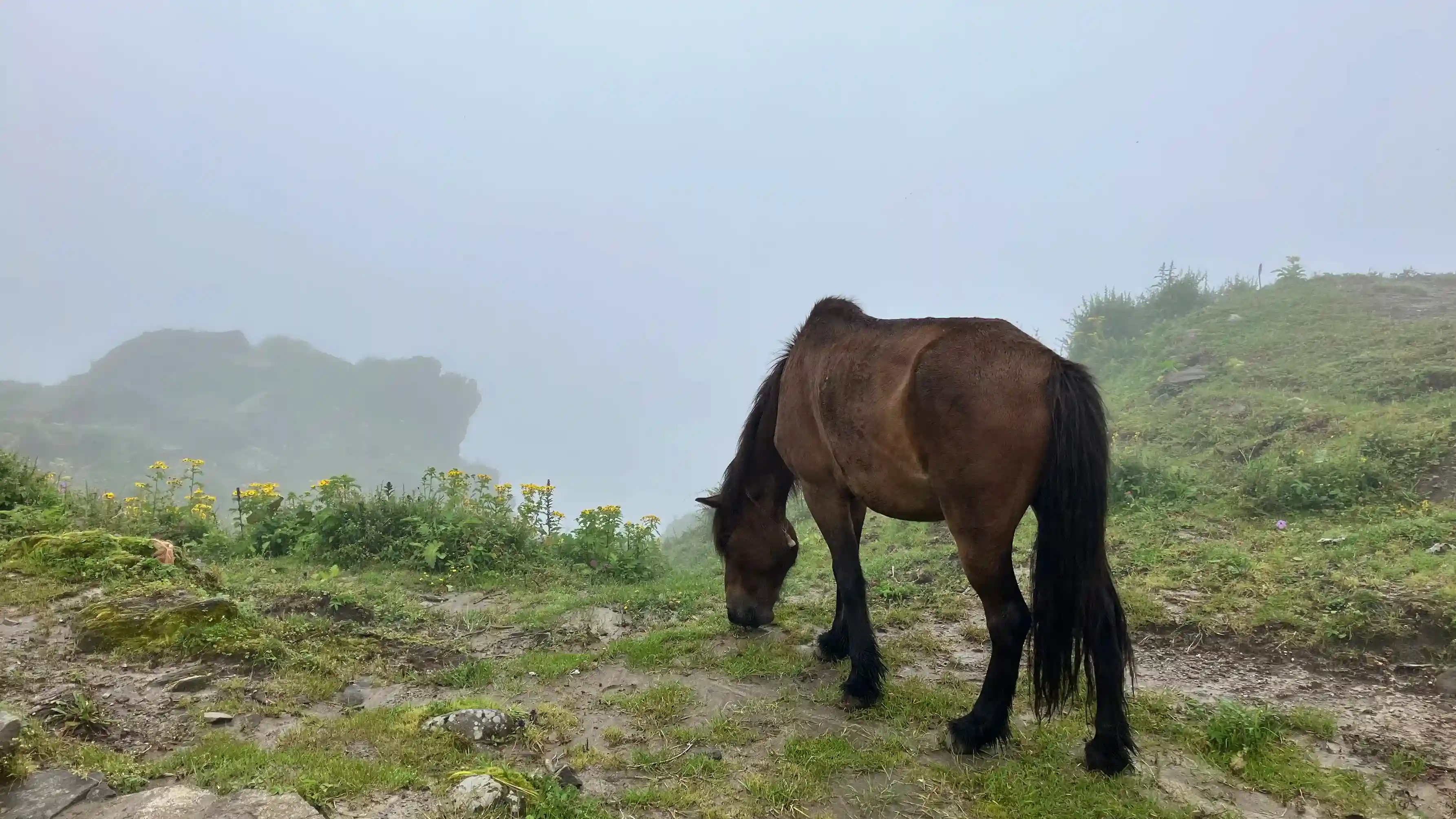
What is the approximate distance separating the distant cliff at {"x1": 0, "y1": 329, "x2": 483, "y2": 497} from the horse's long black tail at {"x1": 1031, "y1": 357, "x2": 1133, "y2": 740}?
30.9m

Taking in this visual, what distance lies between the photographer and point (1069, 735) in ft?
10.9

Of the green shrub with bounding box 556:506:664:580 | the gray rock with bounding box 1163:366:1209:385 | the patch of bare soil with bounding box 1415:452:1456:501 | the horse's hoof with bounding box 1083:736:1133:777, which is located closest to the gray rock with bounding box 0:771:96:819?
the horse's hoof with bounding box 1083:736:1133:777

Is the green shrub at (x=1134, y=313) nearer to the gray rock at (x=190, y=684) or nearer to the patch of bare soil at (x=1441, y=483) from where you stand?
the patch of bare soil at (x=1441, y=483)

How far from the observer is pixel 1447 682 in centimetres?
357

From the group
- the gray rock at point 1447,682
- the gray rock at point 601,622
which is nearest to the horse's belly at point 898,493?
the gray rock at point 601,622

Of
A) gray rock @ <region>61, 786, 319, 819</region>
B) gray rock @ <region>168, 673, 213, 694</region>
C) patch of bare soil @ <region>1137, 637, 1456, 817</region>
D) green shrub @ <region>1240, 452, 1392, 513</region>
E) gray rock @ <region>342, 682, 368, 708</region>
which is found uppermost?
green shrub @ <region>1240, 452, 1392, 513</region>

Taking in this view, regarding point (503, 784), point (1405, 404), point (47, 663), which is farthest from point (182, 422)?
point (1405, 404)

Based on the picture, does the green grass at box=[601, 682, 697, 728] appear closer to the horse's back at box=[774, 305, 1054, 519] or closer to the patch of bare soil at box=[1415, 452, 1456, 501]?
the horse's back at box=[774, 305, 1054, 519]

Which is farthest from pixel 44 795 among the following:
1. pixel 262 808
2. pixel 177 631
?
pixel 177 631

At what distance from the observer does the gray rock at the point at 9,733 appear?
89.7 inches

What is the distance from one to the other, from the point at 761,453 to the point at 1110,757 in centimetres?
298

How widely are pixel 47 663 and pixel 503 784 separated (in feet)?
10.4

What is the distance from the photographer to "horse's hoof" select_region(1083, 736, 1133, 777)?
2895 millimetres

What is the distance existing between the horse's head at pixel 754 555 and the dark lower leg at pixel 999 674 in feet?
6.56
